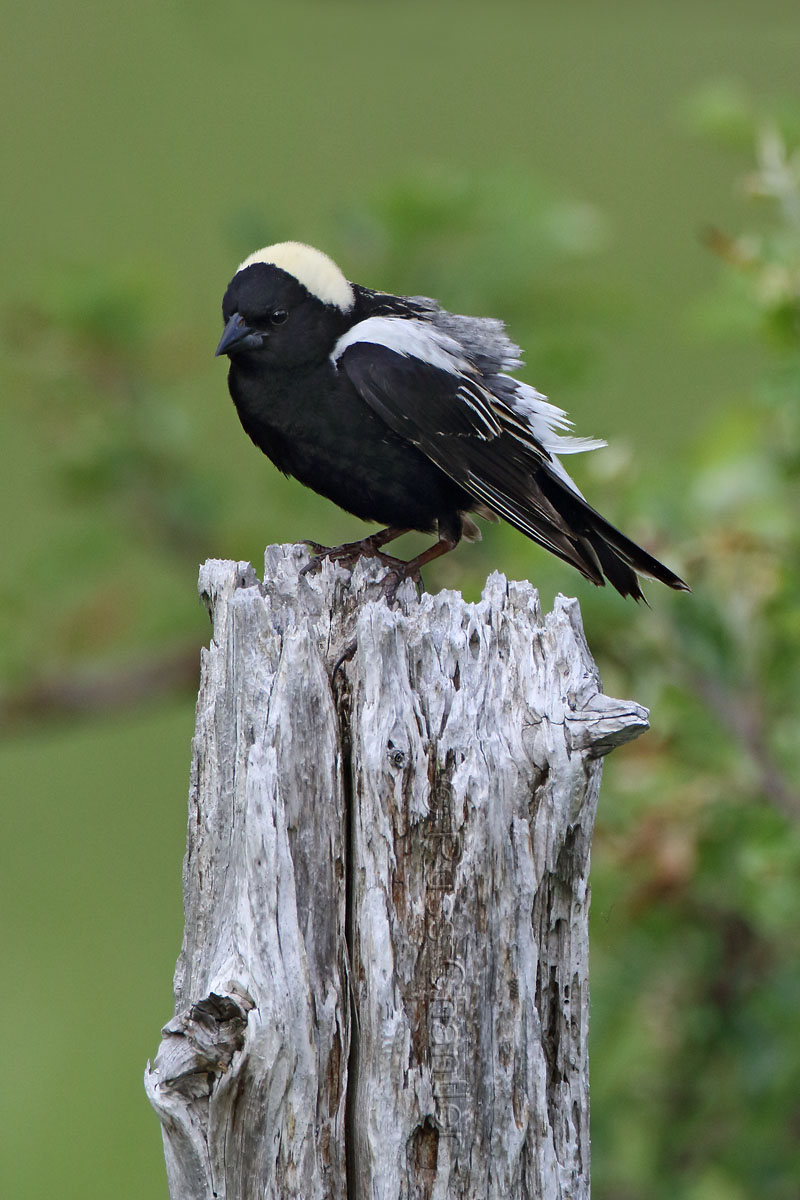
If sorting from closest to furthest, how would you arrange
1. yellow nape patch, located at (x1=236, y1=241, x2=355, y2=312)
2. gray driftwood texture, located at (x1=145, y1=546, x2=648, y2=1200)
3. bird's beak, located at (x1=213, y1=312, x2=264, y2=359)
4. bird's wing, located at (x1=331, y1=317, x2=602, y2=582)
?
gray driftwood texture, located at (x1=145, y1=546, x2=648, y2=1200)
bird's wing, located at (x1=331, y1=317, x2=602, y2=582)
bird's beak, located at (x1=213, y1=312, x2=264, y2=359)
yellow nape patch, located at (x1=236, y1=241, x2=355, y2=312)

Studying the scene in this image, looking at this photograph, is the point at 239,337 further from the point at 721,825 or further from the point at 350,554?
the point at 721,825

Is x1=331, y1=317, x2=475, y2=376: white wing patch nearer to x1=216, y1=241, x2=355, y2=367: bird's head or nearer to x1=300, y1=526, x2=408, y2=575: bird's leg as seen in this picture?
x1=216, y1=241, x2=355, y2=367: bird's head

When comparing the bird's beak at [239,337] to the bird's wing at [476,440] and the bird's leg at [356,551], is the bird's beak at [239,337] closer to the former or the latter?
the bird's wing at [476,440]

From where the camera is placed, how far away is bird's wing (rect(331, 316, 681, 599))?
322cm

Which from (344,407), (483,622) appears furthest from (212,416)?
(483,622)

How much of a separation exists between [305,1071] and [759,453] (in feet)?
9.91

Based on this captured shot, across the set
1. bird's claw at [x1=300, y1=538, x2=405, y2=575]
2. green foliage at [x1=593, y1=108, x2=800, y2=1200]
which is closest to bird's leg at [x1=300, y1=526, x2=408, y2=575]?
bird's claw at [x1=300, y1=538, x2=405, y2=575]

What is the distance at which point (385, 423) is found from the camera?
3.33 meters

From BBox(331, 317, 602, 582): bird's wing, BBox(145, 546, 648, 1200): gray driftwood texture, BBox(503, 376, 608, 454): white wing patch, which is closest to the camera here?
BBox(145, 546, 648, 1200): gray driftwood texture

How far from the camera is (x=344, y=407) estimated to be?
3.34 meters

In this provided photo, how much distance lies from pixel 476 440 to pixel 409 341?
304mm

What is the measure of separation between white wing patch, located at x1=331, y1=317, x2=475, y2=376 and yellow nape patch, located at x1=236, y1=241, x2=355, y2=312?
0.34ft

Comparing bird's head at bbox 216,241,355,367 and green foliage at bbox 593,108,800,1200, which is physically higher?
bird's head at bbox 216,241,355,367

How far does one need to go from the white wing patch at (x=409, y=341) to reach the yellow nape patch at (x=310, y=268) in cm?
10
